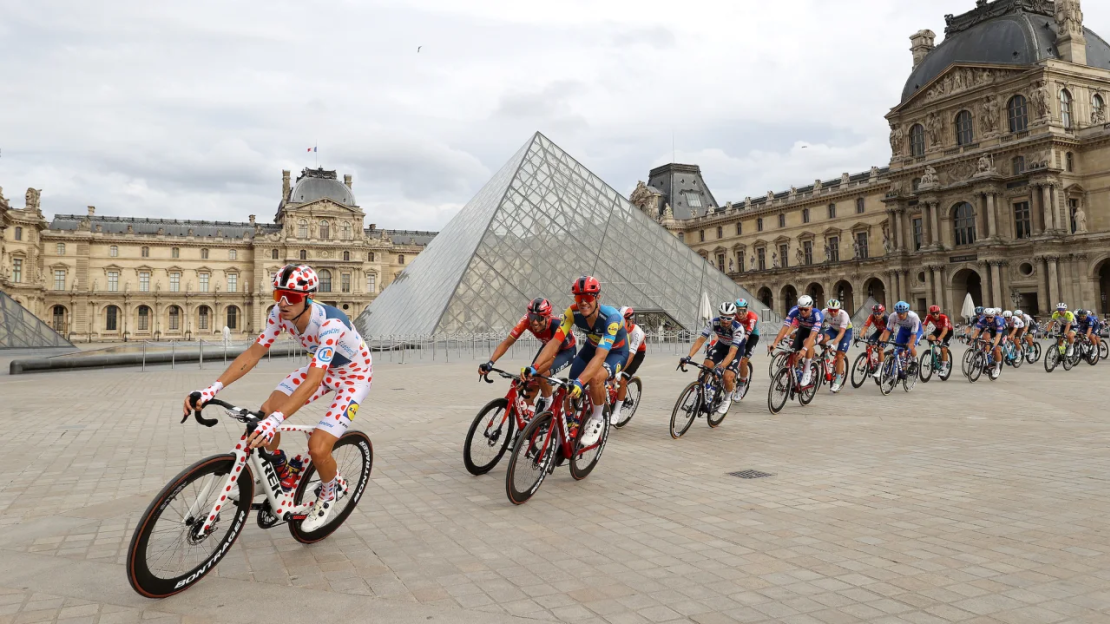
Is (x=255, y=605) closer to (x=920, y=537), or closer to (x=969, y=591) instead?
(x=969, y=591)

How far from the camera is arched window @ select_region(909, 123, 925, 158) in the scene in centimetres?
4741

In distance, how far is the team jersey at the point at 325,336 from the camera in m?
3.55

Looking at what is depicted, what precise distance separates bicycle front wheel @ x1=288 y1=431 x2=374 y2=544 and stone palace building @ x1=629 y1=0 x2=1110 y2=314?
149 feet

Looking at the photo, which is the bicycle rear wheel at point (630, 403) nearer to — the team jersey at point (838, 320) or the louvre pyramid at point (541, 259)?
the team jersey at point (838, 320)

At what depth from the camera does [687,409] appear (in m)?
7.59

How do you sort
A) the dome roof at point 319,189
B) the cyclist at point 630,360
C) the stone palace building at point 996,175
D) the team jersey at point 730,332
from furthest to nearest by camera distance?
the dome roof at point 319,189
the stone palace building at point 996,175
the team jersey at point 730,332
the cyclist at point 630,360

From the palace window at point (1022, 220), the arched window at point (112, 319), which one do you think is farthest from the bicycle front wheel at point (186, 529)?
the arched window at point (112, 319)

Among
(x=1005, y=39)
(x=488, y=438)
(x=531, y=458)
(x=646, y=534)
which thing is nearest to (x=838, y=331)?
(x=488, y=438)

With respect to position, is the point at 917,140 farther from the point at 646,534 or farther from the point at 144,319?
the point at 144,319

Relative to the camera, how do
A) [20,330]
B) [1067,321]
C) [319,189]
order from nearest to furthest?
[1067,321], [20,330], [319,189]

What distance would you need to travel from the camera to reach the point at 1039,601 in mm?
3000

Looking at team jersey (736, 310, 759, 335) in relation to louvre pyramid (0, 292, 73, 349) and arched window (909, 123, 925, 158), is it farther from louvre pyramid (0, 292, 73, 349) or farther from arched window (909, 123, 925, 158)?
arched window (909, 123, 925, 158)

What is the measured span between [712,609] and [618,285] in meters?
25.6

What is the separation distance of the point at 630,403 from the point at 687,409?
1.03m
